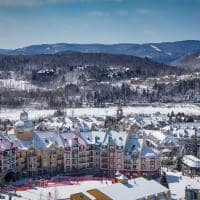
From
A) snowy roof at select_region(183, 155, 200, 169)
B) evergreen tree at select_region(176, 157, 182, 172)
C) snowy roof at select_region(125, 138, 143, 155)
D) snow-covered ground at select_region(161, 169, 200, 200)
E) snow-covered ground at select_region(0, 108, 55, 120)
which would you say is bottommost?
snow-covered ground at select_region(0, 108, 55, 120)

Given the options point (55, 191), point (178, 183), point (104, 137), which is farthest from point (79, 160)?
point (178, 183)

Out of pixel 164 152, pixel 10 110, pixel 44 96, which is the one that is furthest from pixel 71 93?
pixel 164 152

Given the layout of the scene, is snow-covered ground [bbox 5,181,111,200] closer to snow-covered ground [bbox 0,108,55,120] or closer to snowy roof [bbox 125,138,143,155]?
snowy roof [bbox 125,138,143,155]

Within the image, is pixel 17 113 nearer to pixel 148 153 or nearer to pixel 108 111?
pixel 108 111

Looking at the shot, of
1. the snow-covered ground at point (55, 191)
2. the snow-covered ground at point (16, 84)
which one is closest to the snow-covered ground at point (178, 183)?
the snow-covered ground at point (55, 191)

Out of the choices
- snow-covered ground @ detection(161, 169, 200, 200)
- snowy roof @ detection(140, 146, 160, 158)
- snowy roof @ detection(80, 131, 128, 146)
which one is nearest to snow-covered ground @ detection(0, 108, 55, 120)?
snowy roof @ detection(80, 131, 128, 146)
